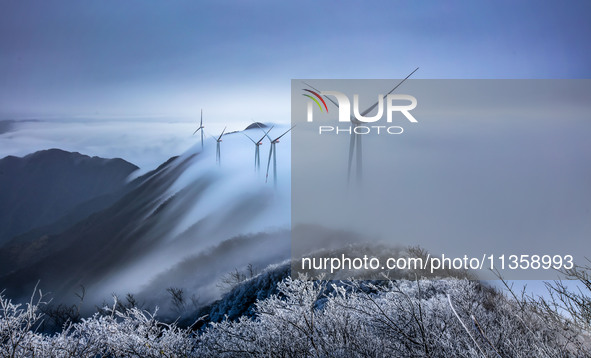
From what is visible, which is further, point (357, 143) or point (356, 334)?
point (357, 143)

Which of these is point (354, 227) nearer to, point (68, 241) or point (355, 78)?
point (355, 78)

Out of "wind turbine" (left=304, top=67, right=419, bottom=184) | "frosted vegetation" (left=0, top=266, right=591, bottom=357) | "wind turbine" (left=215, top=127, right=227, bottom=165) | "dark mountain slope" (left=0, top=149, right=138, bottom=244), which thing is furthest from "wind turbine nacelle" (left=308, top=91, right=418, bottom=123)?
"dark mountain slope" (left=0, top=149, right=138, bottom=244)

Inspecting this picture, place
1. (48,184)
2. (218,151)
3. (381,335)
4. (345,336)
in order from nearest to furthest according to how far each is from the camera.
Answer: (345,336) < (381,335) < (218,151) < (48,184)

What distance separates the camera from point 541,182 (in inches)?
288

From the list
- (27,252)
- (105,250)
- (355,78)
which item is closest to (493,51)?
(355,78)

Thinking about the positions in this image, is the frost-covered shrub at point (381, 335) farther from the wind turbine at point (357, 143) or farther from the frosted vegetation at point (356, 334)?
the wind turbine at point (357, 143)

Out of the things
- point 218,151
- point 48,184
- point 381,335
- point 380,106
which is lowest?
point 381,335

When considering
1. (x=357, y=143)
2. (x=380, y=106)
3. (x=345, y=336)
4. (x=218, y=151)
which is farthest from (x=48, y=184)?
(x=345, y=336)

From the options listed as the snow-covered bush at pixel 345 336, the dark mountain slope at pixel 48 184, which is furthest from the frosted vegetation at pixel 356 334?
the dark mountain slope at pixel 48 184

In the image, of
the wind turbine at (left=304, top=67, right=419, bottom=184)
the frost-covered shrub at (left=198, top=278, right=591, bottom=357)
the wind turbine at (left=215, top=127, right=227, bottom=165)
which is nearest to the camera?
the frost-covered shrub at (left=198, top=278, right=591, bottom=357)

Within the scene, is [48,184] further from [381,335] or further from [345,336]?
[381,335]

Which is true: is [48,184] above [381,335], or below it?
above

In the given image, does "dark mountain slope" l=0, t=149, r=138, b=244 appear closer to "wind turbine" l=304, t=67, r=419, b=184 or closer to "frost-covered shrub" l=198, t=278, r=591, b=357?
"wind turbine" l=304, t=67, r=419, b=184

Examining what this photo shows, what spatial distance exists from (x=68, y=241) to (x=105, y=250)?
65 centimetres
